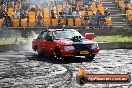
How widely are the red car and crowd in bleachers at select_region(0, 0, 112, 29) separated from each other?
10155 millimetres

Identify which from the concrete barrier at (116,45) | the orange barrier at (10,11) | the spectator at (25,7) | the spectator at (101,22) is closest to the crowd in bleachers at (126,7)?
the spectator at (101,22)

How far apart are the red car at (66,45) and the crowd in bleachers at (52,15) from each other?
33.3 feet

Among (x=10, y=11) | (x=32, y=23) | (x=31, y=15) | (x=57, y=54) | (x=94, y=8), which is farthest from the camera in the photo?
(x=94, y=8)

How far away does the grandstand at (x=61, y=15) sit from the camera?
28.3m

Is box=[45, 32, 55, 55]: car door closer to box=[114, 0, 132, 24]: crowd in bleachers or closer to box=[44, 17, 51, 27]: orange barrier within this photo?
box=[44, 17, 51, 27]: orange barrier

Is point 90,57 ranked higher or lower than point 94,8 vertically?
lower

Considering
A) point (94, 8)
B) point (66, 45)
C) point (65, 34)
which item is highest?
point (94, 8)

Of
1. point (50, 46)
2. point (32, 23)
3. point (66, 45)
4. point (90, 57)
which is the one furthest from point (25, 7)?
point (66, 45)

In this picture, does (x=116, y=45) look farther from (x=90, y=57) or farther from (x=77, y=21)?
(x=90, y=57)

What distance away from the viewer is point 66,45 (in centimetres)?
1577

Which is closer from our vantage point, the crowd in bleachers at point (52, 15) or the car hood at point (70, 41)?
the car hood at point (70, 41)

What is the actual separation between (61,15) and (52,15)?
0.73m

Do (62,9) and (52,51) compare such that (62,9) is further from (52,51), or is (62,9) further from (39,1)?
(52,51)

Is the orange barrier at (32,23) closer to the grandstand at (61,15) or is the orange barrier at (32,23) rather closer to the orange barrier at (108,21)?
the grandstand at (61,15)
